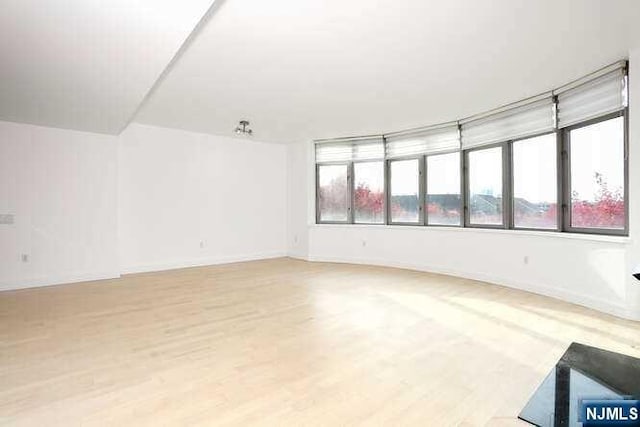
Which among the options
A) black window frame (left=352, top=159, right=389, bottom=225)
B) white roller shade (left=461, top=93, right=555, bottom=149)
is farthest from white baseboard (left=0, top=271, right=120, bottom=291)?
white roller shade (left=461, top=93, right=555, bottom=149)

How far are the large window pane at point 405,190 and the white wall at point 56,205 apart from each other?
202 inches

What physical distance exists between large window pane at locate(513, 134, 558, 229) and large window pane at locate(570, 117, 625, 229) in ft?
0.86

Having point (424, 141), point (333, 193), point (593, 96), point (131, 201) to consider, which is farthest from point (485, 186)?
point (131, 201)

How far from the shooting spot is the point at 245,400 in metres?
2.03

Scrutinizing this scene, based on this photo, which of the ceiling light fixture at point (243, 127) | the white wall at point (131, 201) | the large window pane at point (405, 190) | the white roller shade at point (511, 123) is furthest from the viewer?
the large window pane at point (405, 190)

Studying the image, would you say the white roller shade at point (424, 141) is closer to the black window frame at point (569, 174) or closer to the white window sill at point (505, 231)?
the white window sill at point (505, 231)

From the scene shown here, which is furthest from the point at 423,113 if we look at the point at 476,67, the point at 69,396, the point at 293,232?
the point at 69,396

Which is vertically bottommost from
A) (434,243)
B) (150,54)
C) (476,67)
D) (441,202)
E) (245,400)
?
(245,400)

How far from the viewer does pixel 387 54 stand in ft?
10.7

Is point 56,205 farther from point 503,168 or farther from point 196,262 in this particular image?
point 503,168

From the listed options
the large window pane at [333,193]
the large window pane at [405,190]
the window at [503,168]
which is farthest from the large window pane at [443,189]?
the large window pane at [333,193]

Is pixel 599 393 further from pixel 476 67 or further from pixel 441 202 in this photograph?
pixel 441 202

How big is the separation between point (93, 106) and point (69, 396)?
11.2 feet

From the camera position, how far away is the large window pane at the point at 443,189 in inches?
234
